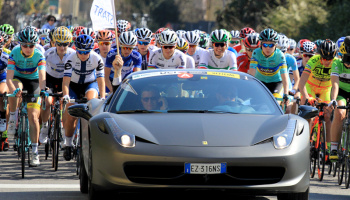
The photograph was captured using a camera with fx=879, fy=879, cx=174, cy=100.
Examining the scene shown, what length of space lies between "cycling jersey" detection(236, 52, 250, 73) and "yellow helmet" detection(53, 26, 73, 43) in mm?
3985

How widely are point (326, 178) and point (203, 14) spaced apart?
439ft

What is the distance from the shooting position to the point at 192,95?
348 inches

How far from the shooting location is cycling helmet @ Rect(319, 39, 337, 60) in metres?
13.5

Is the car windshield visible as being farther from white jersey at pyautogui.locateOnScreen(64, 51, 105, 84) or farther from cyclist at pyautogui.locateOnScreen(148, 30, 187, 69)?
cyclist at pyautogui.locateOnScreen(148, 30, 187, 69)

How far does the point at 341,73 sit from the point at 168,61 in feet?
11.2

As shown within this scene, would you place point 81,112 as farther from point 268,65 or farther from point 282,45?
point 282,45

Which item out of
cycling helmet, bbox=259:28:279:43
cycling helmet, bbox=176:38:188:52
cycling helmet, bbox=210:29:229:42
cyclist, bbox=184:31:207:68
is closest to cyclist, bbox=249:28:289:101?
cycling helmet, bbox=259:28:279:43

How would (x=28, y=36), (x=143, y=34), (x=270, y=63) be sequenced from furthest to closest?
(x=143, y=34) → (x=270, y=63) → (x=28, y=36)

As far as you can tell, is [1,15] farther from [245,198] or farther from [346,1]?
[245,198]

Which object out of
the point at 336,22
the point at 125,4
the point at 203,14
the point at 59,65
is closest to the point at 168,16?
the point at 125,4

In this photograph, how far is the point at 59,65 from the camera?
15.4 meters

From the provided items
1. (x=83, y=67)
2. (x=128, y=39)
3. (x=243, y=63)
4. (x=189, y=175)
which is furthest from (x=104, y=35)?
(x=189, y=175)

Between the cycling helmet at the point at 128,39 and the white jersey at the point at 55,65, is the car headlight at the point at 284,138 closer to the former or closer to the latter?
the cycling helmet at the point at 128,39

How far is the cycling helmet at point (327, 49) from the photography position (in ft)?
44.4
